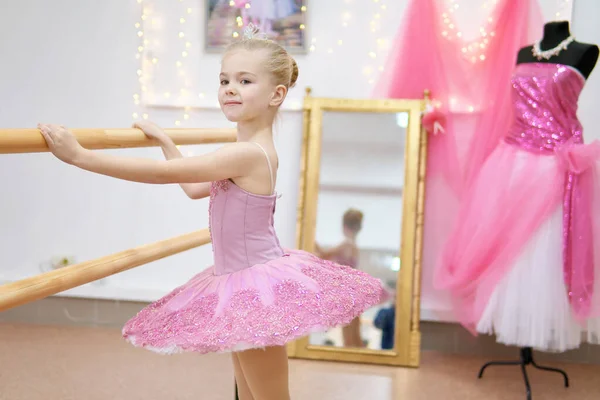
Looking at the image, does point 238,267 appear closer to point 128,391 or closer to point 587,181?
point 128,391

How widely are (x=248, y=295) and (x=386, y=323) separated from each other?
1842 mm

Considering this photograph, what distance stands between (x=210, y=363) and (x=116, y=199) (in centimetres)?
93

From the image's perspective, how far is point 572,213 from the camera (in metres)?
2.54

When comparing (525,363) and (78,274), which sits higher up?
(78,274)

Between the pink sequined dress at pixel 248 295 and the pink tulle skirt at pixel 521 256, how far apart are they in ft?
4.01

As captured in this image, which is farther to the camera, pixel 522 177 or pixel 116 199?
pixel 116 199

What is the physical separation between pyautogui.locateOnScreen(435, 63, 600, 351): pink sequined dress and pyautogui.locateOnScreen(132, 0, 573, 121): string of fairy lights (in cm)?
40

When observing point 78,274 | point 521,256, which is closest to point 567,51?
point 521,256

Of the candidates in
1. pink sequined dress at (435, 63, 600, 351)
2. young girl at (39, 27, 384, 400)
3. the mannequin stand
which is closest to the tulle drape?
pink sequined dress at (435, 63, 600, 351)

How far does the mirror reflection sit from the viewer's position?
3.06 m

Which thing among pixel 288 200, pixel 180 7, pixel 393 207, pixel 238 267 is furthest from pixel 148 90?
pixel 238 267

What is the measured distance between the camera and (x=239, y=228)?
140 centimetres

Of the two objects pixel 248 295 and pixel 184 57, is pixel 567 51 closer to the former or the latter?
pixel 184 57

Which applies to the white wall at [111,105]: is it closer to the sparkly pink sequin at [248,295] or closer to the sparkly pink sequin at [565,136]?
the sparkly pink sequin at [565,136]
